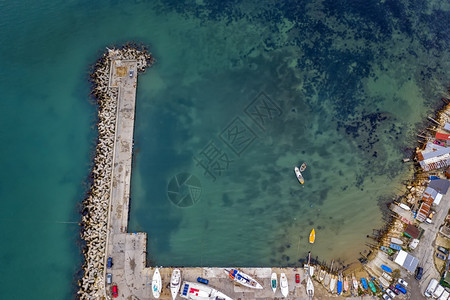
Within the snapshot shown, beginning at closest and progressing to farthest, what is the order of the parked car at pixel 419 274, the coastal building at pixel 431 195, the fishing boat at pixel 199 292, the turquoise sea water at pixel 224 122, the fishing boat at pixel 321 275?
the fishing boat at pixel 199 292 → the parked car at pixel 419 274 → the fishing boat at pixel 321 275 → the turquoise sea water at pixel 224 122 → the coastal building at pixel 431 195

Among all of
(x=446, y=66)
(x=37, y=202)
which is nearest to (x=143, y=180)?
(x=37, y=202)

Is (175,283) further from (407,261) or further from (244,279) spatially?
(407,261)

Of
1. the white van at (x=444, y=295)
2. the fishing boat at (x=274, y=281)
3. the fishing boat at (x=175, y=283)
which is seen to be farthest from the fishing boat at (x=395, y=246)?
the fishing boat at (x=175, y=283)

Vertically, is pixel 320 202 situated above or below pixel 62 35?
below

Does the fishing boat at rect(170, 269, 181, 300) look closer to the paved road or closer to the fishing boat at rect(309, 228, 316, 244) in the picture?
the fishing boat at rect(309, 228, 316, 244)

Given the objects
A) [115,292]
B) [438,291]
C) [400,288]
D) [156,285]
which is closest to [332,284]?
[400,288]

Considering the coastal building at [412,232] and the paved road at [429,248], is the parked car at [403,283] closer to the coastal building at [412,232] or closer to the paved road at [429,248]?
the paved road at [429,248]

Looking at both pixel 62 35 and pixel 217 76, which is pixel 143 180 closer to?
pixel 217 76
